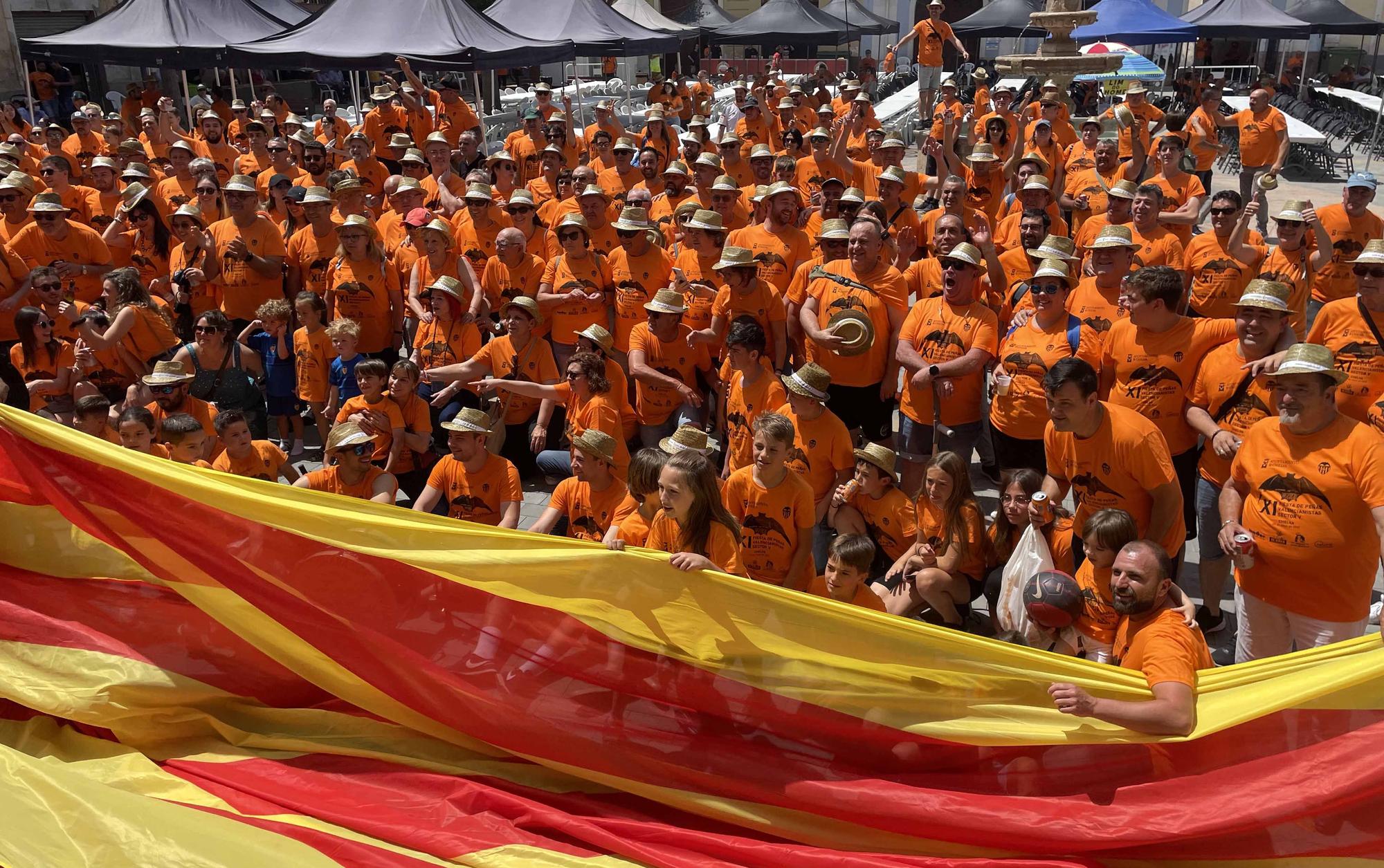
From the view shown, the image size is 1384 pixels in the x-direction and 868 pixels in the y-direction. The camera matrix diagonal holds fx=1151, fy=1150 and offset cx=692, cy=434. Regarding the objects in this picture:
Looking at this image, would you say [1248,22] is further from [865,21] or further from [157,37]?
[157,37]

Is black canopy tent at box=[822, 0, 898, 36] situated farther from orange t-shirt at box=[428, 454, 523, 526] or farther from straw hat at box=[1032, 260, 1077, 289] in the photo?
orange t-shirt at box=[428, 454, 523, 526]

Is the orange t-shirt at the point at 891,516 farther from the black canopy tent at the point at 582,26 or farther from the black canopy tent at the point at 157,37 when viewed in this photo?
the black canopy tent at the point at 157,37

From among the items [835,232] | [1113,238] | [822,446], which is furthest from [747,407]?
[1113,238]

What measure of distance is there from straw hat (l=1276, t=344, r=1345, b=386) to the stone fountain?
687 inches

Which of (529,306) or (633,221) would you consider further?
(633,221)

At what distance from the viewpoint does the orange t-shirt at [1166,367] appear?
5.86 metres

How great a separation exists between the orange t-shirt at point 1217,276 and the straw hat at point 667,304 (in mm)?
3514

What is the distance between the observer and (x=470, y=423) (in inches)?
242

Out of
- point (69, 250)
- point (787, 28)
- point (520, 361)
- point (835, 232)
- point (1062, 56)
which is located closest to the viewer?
point (835, 232)

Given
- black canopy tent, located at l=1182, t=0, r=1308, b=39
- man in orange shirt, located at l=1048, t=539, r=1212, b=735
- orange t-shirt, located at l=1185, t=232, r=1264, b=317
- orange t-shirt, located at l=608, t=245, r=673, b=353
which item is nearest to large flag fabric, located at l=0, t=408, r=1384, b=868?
man in orange shirt, located at l=1048, t=539, r=1212, b=735

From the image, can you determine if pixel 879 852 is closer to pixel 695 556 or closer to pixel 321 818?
pixel 695 556

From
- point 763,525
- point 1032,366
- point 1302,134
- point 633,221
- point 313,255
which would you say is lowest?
point 1302,134

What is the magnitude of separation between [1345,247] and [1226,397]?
3476 mm

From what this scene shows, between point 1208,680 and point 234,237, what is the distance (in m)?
8.35
